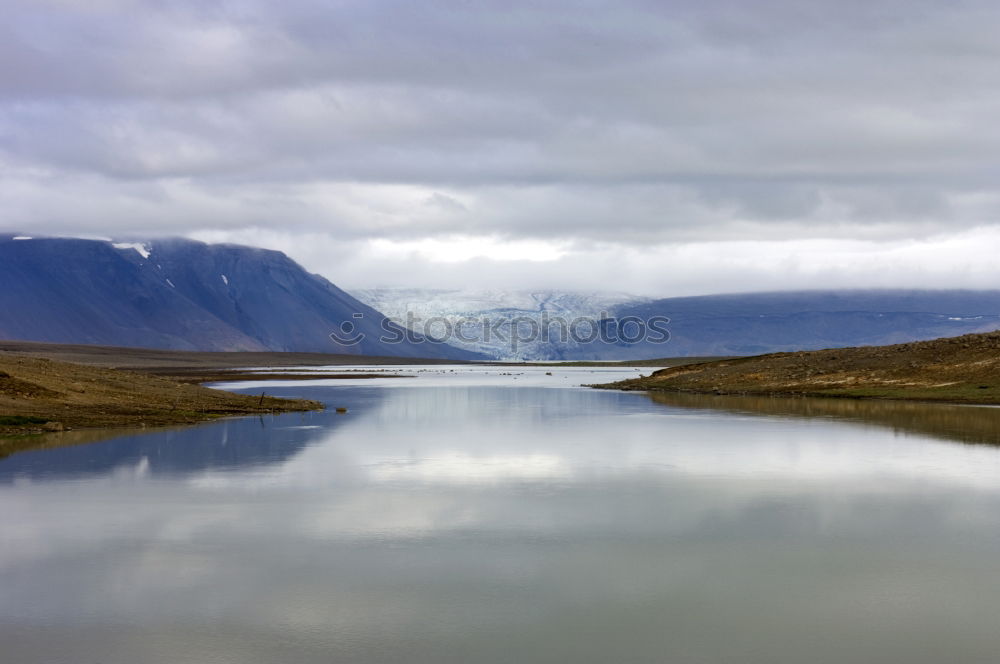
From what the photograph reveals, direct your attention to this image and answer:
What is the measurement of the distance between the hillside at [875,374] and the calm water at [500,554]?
4202 centimetres

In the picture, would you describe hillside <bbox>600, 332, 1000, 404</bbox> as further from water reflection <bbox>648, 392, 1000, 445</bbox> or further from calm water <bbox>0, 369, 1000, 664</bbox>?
calm water <bbox>0, 369, 1000, 664</bbox>

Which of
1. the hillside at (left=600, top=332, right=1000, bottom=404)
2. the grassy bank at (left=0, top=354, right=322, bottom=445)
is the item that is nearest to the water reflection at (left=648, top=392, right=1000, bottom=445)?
the hillside at (left=600, top=332, right=1000, bottom=404)

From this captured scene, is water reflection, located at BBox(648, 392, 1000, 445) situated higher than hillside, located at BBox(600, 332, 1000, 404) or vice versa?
hillside, located at BBox(600, 332, 1000, 404)

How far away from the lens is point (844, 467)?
117 feet

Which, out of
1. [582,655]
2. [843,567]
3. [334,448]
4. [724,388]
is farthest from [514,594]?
[724,388]

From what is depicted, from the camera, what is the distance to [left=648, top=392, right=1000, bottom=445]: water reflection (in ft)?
162

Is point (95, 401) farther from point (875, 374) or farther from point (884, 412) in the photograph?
point (875, 374)

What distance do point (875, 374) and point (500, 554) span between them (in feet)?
253

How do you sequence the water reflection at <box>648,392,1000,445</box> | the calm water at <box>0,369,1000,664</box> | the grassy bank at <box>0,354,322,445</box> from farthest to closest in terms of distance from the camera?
the water reflection at <box>648,392,1000,445</box>
the grassy bank at <box>0,354,322,445</box>
the calm water at <box>0,369,1000,664</box>

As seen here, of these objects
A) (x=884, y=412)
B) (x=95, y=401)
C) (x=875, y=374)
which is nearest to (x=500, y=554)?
(x=95, y=401)

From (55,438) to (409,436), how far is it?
16081mm

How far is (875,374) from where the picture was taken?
90.6m

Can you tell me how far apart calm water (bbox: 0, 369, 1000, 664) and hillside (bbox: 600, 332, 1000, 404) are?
138 feet

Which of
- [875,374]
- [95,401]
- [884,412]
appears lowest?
[884,412]
